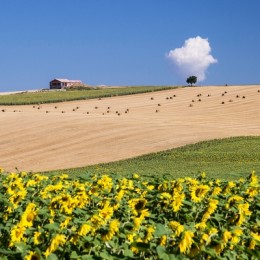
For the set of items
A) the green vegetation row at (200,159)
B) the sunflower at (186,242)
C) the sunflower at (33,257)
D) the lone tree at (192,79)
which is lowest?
the green vegetation row at (200,159)

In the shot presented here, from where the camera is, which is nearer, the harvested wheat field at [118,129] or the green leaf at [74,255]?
the green leaf at [74,255]

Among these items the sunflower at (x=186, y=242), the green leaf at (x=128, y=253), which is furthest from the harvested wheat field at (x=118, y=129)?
the sunflower at (x=186, y=242)

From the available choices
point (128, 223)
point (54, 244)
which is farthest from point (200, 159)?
point (54, 244)

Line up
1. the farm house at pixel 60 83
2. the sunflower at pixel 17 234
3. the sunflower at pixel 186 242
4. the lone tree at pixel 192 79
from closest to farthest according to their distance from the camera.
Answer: the sunflower at pixel 186 242 → the sunflower at pixel 17 234 → the lone tree at pixel 192 79 → the farm house at pixel 60 83

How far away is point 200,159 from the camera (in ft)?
101

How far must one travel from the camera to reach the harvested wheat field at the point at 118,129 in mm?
36375

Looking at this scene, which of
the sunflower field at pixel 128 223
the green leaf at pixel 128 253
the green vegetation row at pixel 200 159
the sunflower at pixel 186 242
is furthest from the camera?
the green vegetation row at pixel 200 159

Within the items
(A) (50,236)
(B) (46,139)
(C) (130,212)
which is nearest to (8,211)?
(C) (130,212)

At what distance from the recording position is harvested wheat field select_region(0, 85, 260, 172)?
3638 centimetres

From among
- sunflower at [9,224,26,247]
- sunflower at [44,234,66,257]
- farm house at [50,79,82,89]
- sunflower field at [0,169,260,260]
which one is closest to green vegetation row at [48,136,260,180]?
sunflower field at [0,169,260,260]

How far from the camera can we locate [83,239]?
600 centimetres

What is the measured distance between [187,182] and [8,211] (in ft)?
13.3

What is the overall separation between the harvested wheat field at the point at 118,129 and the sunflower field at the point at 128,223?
76.3ft

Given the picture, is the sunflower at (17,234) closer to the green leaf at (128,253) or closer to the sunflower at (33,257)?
the sunflower at (33,257)
